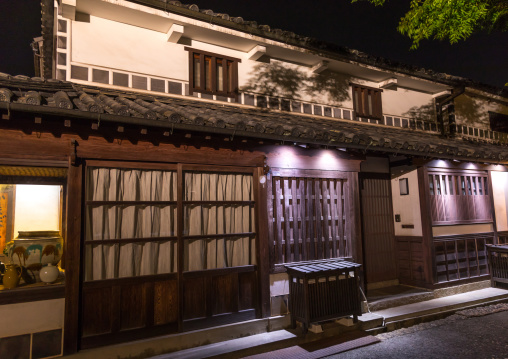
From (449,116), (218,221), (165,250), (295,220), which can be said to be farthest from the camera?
(449,116)

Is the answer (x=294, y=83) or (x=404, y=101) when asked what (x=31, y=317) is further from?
(x=404, y=101)

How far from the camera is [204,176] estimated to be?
22.6 feet

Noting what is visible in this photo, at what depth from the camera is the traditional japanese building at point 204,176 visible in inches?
222

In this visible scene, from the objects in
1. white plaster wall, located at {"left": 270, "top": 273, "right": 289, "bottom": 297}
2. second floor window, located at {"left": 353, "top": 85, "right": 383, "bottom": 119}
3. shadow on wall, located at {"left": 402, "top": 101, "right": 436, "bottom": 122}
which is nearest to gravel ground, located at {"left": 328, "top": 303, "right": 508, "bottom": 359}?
white plaster wall, located at {"left": 270, "top": 273, "right": 289, "bottom": 297}

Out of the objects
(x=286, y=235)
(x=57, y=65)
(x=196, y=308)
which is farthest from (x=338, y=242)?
(x=57, y=65)

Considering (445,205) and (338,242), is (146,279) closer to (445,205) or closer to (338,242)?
(338,242)

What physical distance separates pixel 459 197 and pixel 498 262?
90.0 inches

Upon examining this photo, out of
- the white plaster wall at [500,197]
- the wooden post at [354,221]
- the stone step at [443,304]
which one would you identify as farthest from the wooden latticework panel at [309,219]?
the white plaster wall at [500,197]

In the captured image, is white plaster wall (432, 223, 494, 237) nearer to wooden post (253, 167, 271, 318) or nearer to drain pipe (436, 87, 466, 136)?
drain pipe (436, 87, 466, 136)

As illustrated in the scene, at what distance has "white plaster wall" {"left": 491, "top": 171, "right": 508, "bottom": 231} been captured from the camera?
11.6 metres

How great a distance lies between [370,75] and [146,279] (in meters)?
9.65

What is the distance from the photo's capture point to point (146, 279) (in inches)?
240

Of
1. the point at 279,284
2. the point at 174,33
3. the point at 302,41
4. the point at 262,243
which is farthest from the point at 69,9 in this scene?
the point at 279,284

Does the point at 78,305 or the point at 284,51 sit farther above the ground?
the point at 284,51
